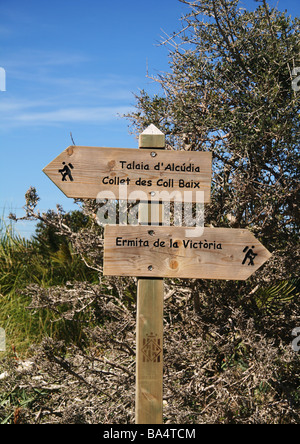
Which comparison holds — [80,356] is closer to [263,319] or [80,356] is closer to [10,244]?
[263,319]

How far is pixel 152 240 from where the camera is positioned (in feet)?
12.1

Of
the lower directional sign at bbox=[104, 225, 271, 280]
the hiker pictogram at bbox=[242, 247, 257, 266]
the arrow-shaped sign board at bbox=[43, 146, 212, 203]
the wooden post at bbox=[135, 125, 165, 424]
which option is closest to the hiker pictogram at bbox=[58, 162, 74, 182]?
the arrow-shaped sign board at bbox=[43, 146, 212, 203]

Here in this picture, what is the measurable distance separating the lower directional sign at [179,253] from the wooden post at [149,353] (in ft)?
0.50

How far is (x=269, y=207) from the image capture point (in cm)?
514

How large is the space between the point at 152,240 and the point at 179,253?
220 millimetres

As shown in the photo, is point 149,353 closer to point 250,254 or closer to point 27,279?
point 250,254

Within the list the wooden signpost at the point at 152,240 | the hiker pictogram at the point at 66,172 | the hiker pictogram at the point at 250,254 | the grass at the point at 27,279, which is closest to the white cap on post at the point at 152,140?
the wooden signpost at the point at 152,240

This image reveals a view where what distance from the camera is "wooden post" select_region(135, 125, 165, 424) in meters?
3.65

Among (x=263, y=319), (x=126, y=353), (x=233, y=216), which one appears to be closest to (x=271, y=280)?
(x=263, y=319)

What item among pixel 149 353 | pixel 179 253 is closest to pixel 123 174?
pixel 179 253

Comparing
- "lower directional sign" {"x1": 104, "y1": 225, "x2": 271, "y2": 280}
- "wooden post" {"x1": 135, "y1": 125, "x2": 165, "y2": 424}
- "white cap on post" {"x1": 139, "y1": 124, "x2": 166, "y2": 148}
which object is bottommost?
"wooden post" {"x1": 135, "y1": 125, "x2": 165, "y2": 424}

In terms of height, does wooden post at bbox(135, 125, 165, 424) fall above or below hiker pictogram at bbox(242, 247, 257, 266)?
below

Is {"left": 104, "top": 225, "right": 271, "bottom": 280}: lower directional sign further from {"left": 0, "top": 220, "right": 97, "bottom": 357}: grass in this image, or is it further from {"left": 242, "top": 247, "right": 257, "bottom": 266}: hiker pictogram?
{"left": 0, "top": 220, "right": 97, "bottom": 357}: grass

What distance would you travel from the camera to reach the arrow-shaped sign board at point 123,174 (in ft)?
12.4
